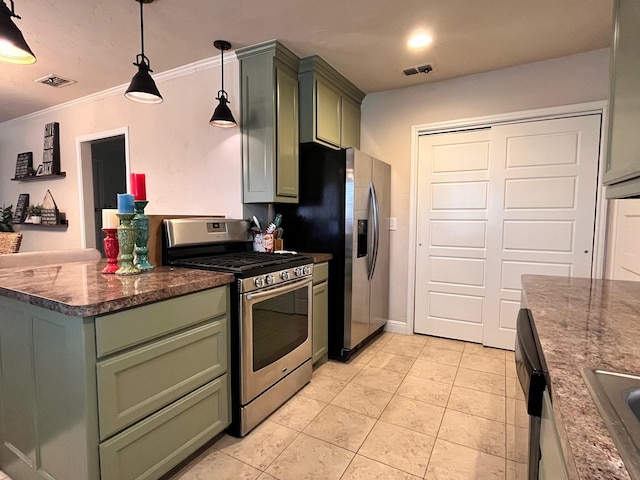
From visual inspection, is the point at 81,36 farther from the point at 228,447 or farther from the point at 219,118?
the point at 228,447

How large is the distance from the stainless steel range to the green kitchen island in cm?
12

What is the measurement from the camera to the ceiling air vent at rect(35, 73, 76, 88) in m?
3.12

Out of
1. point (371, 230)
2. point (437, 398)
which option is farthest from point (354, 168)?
point (437, 398)

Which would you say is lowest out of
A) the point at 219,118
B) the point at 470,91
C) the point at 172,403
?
the point at 172,403

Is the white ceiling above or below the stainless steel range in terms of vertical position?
above

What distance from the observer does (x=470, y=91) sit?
3.06 m

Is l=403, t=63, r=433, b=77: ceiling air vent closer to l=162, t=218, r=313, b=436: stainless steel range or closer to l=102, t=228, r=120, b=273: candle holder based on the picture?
l=162, t=218, r=313, b=436: stainless steel range

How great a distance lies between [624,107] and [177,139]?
3.02m

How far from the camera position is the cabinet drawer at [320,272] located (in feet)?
8.42

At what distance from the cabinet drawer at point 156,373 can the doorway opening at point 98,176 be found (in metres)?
2.54

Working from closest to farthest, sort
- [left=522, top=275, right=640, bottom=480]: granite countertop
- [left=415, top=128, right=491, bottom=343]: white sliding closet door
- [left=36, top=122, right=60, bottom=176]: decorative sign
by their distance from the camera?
[left=522, top=275, right=640, bottom=480]: granite countertop < [left=415, top=128, right=491, bottom=343]: white sliding closet door < [left=36, top=122, right=60, bottom=176]: decorative sign

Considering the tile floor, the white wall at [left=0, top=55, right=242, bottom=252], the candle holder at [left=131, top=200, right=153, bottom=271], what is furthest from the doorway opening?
the tile floor

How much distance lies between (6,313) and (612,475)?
1.95 meters

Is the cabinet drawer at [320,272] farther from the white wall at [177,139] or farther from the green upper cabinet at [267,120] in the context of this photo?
the white wall at [177,139]
